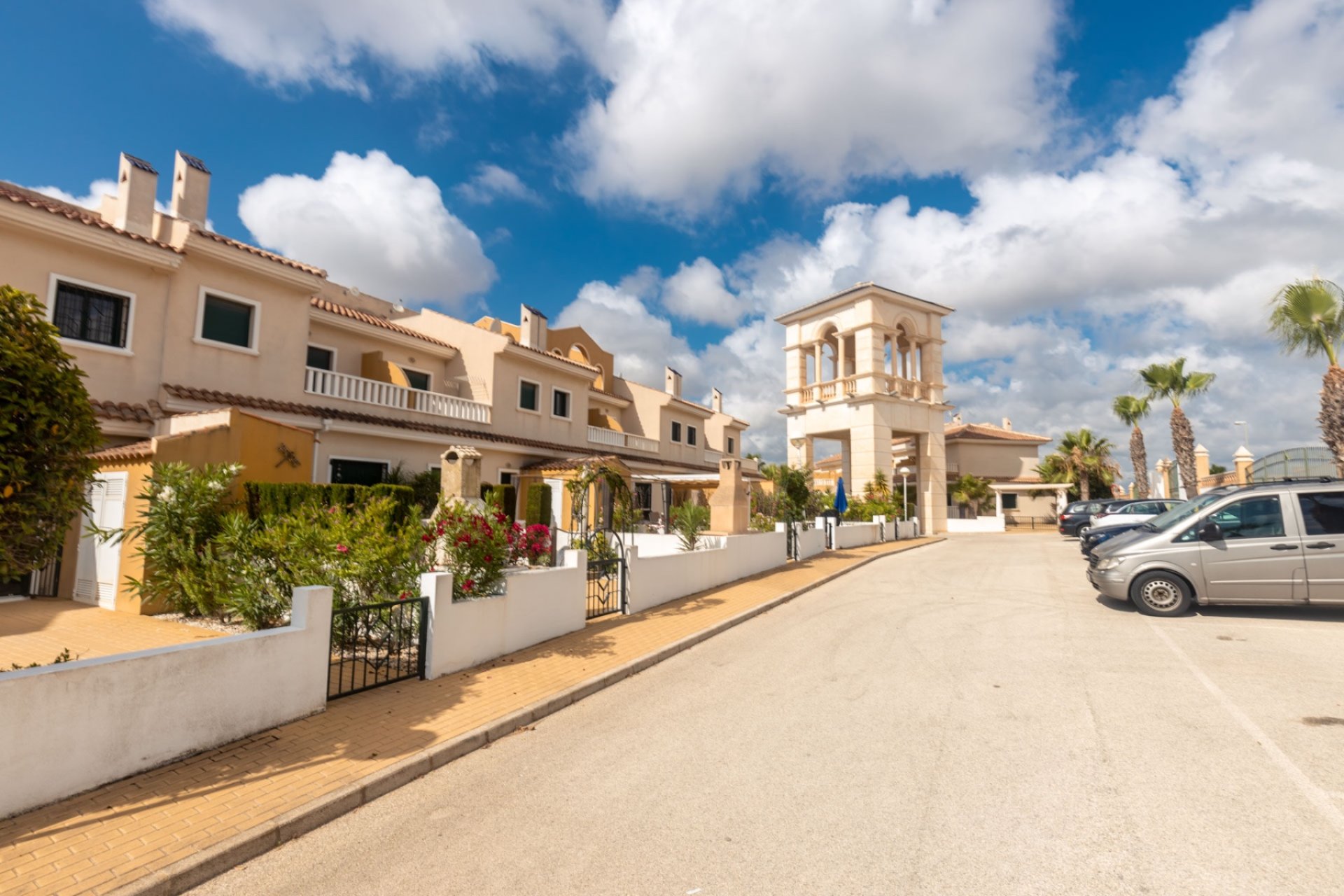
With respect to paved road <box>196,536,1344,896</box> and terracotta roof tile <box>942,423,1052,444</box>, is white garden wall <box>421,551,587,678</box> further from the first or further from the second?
terracotta roof tile <box>942,423,1052,444</box>

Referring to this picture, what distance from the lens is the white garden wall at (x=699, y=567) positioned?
10.3m

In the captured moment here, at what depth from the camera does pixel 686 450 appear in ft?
108

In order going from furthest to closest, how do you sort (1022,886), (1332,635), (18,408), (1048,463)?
1. (1048,463)
2. (1332,635)
3. (18,408)
4. (1022,886)

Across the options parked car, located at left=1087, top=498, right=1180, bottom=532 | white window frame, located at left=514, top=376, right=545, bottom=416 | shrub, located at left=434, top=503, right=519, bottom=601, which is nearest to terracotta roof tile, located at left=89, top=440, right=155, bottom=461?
shrub, located at left=434, top=503, right=519, bottom=601

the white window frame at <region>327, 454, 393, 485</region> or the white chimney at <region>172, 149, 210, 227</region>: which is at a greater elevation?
the white chimney at <region>172, 149, 210, 227</region>

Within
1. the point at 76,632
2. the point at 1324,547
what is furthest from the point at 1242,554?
the point at 76,632

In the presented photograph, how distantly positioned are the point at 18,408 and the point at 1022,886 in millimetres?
6595

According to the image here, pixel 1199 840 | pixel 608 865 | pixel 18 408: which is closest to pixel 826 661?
pixel 1199 840

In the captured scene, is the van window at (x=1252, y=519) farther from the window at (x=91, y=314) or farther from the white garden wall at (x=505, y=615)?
the window at (x=91, y=314)

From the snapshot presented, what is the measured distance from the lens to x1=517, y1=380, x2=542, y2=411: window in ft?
71.2

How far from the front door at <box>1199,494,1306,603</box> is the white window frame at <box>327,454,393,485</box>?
57.4 ft

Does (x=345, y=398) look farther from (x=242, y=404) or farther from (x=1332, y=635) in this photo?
(x=1332, y=635)

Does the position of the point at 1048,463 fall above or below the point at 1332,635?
above

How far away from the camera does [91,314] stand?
38.8 ft
